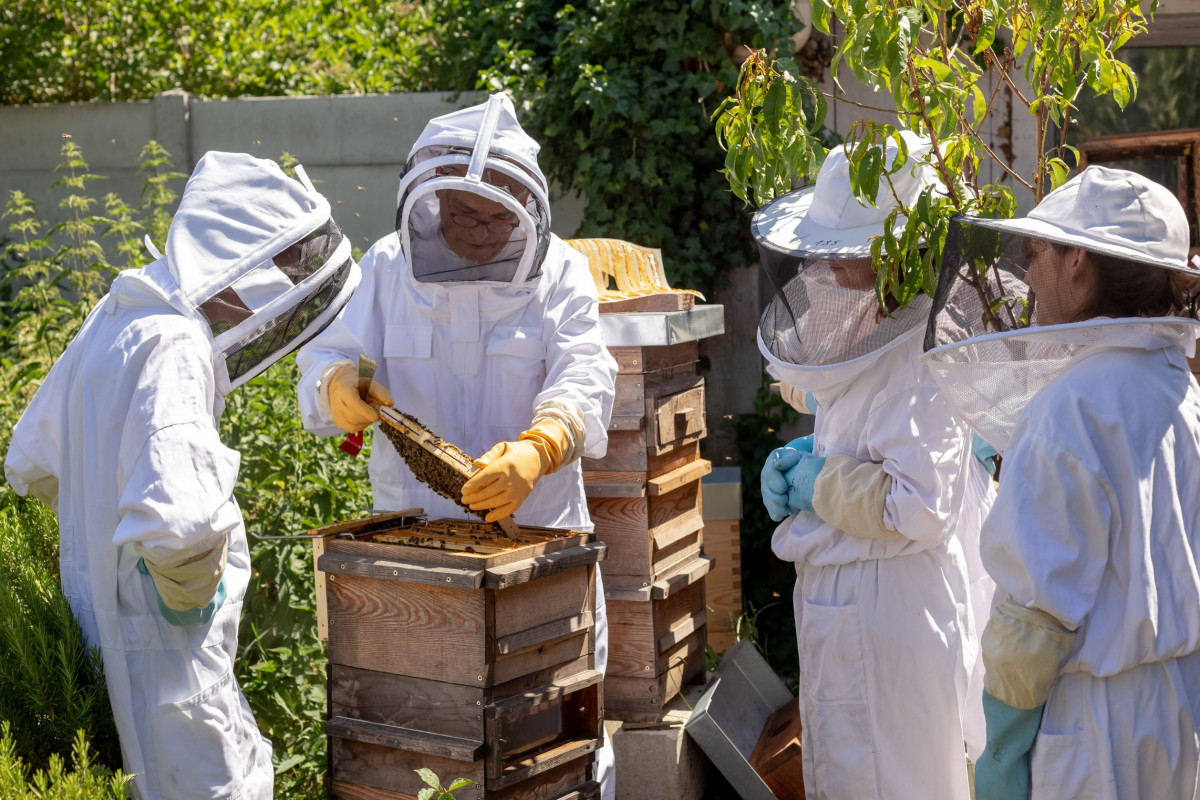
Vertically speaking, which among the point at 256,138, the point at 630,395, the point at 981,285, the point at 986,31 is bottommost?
the point at 630,395

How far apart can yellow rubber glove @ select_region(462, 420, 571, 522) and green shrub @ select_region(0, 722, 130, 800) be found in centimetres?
100

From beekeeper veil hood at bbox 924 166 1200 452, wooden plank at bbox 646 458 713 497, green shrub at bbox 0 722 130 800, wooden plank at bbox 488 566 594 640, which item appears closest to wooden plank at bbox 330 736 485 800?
wooden plank at bbox 488 566 594 640

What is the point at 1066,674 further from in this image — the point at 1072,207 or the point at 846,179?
the point at 846,179

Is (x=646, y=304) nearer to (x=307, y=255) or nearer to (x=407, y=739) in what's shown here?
(x=307, y=255)

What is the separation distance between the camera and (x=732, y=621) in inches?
173

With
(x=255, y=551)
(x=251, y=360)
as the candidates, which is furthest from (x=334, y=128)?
(x=251, y=360)

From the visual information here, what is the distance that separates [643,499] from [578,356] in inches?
23.9

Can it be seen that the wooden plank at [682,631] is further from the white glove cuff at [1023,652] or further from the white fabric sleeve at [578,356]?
the white glove cuff at [1023,652]

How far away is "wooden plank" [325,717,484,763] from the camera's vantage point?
8.30 feet

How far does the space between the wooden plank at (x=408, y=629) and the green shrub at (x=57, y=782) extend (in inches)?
27.0

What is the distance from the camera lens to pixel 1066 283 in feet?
6.92

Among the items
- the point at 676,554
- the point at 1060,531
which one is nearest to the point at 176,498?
the point at 1060,531

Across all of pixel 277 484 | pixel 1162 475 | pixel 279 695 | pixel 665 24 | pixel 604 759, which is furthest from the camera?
pixel 665 24

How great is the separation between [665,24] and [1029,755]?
4084mm
